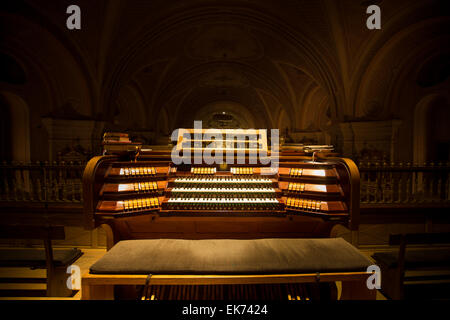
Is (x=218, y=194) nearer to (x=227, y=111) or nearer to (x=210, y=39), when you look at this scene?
(x=210, y=39)

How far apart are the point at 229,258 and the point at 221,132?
5.54ft

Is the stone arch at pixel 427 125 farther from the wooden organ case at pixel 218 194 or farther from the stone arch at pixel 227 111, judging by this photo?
the stone arch at pixel 227 111

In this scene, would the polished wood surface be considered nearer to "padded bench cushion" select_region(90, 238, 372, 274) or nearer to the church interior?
the church interior

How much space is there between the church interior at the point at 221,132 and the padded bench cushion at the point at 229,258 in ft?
0.08

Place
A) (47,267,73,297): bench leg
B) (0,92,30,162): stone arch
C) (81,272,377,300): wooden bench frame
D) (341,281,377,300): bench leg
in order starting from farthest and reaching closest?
(0,92,30,162): stone arch
(47,267,73,297): bench leg
(341,281,377,300): bench leg
(81,272,377,300): wooden bench frame

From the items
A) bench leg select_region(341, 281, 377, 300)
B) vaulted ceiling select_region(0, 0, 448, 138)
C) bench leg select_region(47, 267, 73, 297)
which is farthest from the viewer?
vaulted ceiling select_region(0, 0, 448, 138)

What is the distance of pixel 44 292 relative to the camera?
2936mm

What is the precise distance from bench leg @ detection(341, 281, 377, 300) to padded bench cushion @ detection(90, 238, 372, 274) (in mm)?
158

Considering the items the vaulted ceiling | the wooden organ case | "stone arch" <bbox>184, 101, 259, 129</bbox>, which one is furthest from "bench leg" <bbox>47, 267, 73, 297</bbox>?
"stone arch" <bbox>184, 101, 259, 129</bbox>

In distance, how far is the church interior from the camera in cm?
257

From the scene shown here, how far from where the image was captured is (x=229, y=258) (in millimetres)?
2109
